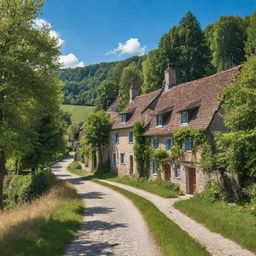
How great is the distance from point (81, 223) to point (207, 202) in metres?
8.97

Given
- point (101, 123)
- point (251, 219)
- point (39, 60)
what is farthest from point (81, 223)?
point (101, 123)

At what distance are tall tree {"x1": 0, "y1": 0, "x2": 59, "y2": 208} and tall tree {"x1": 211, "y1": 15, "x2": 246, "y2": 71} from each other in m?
40.9

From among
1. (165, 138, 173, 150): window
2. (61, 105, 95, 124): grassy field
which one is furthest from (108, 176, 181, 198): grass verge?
(61, 105, 95, 124): grassy field

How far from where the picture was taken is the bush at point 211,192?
1738cm

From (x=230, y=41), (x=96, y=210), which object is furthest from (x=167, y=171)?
(x=230, y=41)

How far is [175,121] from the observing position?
78.6 ft

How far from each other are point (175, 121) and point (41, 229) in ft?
53.9

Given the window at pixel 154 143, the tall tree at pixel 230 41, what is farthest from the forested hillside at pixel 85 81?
the window at pixel 154 143

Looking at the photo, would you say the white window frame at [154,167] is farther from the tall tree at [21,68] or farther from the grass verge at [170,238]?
the tall tree at [21,68]

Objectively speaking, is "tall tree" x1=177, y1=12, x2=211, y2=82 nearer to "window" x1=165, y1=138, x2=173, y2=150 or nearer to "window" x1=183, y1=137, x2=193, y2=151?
"window" x1=165, y1=138, x2=173, y2=150

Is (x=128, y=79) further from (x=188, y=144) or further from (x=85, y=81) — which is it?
(x=85, y=81)

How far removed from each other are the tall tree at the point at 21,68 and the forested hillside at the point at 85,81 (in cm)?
8883

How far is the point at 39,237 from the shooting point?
32.3 ft

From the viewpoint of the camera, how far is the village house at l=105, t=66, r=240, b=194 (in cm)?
2025
